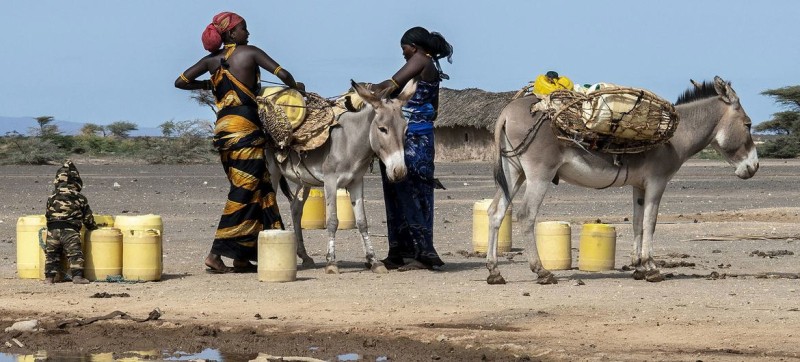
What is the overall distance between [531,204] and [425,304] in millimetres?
1864

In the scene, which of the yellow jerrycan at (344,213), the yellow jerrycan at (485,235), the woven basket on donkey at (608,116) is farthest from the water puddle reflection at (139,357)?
the yellow jerrycan at (344,213)

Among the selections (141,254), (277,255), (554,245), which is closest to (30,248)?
(141,254)

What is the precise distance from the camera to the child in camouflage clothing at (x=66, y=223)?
13055mm

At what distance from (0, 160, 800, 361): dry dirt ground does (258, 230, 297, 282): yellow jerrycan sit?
17 cm

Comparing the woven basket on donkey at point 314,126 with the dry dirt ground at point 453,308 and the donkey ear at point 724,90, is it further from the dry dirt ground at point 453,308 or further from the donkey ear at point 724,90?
the donkey ear at point 724,90

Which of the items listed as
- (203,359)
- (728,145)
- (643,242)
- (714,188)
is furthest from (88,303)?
(714,188)

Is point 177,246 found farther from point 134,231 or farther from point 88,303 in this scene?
point 88,303

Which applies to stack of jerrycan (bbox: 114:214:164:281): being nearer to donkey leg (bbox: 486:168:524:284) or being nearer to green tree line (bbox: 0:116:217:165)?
donkey leg (bbox: 486:168:524:284)

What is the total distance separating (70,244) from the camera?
1307 cm

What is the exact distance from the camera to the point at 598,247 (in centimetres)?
1418

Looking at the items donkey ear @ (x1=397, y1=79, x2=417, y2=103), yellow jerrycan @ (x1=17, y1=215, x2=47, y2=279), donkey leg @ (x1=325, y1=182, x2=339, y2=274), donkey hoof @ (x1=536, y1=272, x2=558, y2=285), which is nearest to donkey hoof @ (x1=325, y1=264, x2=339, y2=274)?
donkey leg @ (x1=325, y1=182, x2=339, y2=274)

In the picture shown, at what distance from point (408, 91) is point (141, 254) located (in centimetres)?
305

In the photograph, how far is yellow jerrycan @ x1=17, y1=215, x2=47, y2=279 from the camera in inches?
534

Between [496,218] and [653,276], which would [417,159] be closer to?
[496,218]
